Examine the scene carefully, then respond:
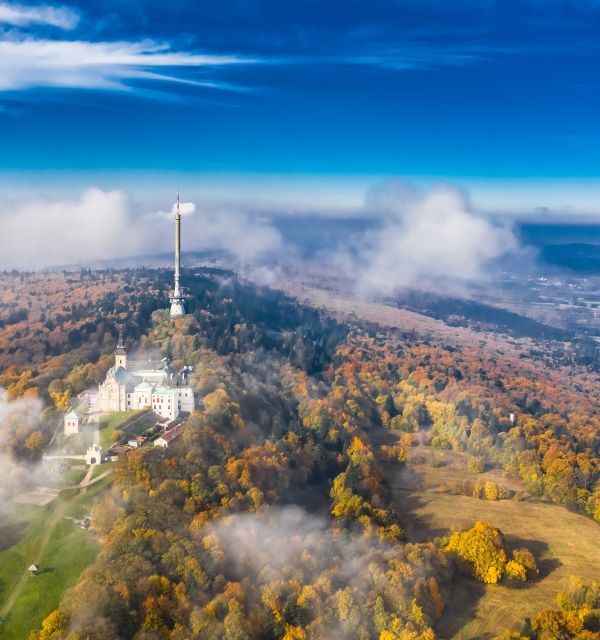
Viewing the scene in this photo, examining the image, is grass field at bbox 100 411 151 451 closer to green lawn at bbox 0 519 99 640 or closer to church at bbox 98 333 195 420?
church at bbox 98 333 195 420

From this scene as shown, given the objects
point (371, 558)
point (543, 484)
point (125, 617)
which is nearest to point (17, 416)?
point (125, 617)

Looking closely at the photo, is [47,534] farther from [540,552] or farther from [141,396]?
[540,552]

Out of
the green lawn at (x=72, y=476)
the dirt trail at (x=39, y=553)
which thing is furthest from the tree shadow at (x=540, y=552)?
the green lawn at (x=72, y=476)

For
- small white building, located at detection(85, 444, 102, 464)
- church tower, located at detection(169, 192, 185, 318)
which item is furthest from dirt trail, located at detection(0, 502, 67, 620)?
church tower, located at detection(169, 192, 185, 318)

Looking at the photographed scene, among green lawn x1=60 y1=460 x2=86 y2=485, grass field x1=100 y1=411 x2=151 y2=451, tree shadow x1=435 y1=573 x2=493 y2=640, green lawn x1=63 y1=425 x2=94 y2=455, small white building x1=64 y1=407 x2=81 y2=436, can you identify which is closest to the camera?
tree shadow x1=435 y1=573 x2=493 y2=640

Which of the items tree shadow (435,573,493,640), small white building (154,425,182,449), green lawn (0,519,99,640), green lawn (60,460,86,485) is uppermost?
small white building (154,425,182,449)
